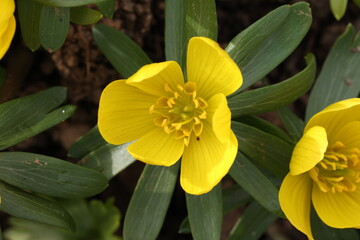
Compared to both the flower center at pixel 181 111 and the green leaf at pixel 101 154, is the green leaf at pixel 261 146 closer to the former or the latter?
the flower center at pixel 181 111

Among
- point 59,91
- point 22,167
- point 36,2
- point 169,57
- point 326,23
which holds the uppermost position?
point 36,2

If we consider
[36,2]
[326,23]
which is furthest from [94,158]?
[326,23]

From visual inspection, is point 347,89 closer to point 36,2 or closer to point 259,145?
point 259,145

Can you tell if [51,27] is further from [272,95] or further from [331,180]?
[331,180]

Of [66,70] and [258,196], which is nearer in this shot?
[258,196]

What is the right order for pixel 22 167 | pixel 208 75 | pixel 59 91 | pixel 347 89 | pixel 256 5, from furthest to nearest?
pixel 256 5 < pixel 347 89 < pixel 59 91 < pixel 22 167 < pixel 208 75

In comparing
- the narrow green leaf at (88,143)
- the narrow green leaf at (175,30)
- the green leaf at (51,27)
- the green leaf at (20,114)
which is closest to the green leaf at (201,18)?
the narrow green leaf at (175,30)

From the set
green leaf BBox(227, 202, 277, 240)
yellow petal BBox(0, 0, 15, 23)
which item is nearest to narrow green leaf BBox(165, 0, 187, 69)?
yellow petal BBox(0, 0, 15, 23)
